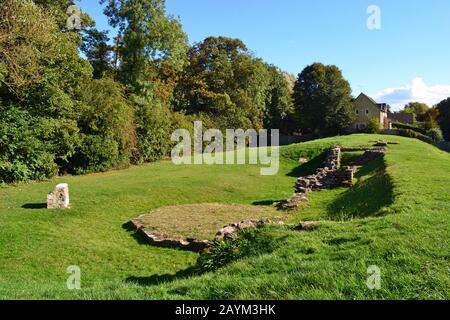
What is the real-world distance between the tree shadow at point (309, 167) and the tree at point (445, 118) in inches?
1685

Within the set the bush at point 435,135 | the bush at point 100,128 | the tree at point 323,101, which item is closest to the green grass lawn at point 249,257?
the bush at point 100,128

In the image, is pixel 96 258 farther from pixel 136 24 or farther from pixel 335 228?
pixel 136 24

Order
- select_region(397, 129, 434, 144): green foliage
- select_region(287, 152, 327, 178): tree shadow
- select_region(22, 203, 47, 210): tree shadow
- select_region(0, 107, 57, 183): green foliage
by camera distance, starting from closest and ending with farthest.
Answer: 1. select_region(22, 203, 47, 210): tree shadow
2. select_region(0, 107, 57, 183): green foliage
3. select_region(287, 152, 327, 178): tree shadow
4. select_region(397, 129, 434, 144): green foliage

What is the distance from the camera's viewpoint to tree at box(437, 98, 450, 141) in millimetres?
67931

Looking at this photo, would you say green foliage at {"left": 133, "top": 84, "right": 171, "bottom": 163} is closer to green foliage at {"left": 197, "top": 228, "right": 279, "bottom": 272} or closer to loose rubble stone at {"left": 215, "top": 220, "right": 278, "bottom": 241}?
loose rubble stone at {"left": 215, "top": 220, "right": 278, "bottom": 241}

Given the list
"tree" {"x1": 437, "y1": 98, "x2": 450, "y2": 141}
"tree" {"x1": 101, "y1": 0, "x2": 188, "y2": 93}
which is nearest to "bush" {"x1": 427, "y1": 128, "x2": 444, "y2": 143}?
"tree" {"x1": 437, "y1": 98, "x2": 450, "y2": 141}

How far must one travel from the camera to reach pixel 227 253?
8719 mm

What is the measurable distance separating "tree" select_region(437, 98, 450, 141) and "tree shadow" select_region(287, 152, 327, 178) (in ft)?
140

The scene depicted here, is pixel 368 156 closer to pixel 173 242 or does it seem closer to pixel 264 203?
pixel 264 203

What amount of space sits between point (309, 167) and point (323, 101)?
3533 cm

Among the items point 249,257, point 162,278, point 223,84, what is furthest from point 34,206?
point 223,84

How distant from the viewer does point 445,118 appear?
228ft

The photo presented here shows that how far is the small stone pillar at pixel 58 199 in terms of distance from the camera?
601 inches
